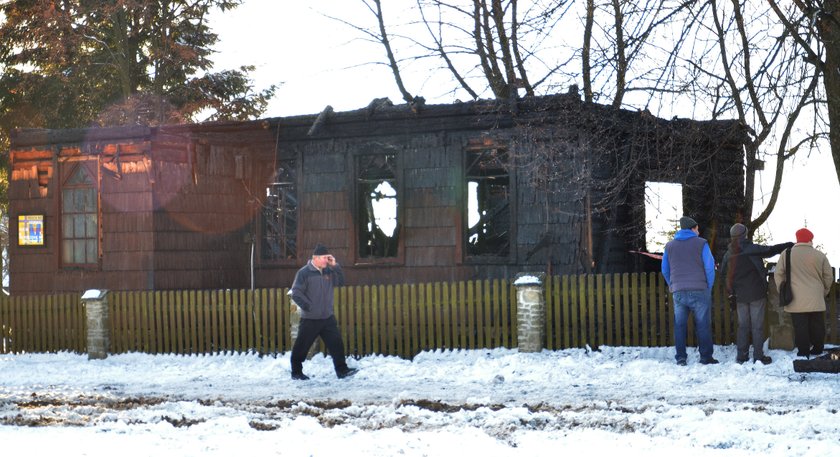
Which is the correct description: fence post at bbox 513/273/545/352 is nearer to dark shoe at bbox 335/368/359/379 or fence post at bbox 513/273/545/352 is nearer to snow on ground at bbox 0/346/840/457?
snow on ground at bbox 0/346/840/457

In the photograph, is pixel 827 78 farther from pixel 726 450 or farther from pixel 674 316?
pixel 726 450

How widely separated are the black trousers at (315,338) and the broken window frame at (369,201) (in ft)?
18.3

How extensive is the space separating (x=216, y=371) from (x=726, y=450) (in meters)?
8.64

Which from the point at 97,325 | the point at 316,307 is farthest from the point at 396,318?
the point at 97,325

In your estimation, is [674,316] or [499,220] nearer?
[674,316]

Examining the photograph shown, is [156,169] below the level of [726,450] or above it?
above

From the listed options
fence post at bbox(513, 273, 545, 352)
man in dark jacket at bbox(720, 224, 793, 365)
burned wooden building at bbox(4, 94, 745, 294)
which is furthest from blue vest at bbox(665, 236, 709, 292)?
burned wooden building at bbox(4, 94, 745, 294)

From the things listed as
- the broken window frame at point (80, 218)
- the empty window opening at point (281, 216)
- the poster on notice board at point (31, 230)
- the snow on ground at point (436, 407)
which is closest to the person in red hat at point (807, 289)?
the snow on ground at point (436, 407)

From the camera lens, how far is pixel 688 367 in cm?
1323

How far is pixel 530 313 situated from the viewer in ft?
48.9

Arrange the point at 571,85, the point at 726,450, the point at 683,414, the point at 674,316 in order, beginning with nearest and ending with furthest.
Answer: the point at 726,450
the point at 683,414
the point at 674,316
the point at 571,85

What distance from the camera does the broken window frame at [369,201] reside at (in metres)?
19.0

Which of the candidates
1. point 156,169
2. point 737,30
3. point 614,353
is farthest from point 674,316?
point 156,169

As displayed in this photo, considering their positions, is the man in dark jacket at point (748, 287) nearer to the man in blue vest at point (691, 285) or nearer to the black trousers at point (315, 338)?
the man in blue vest at point (691, 285)
